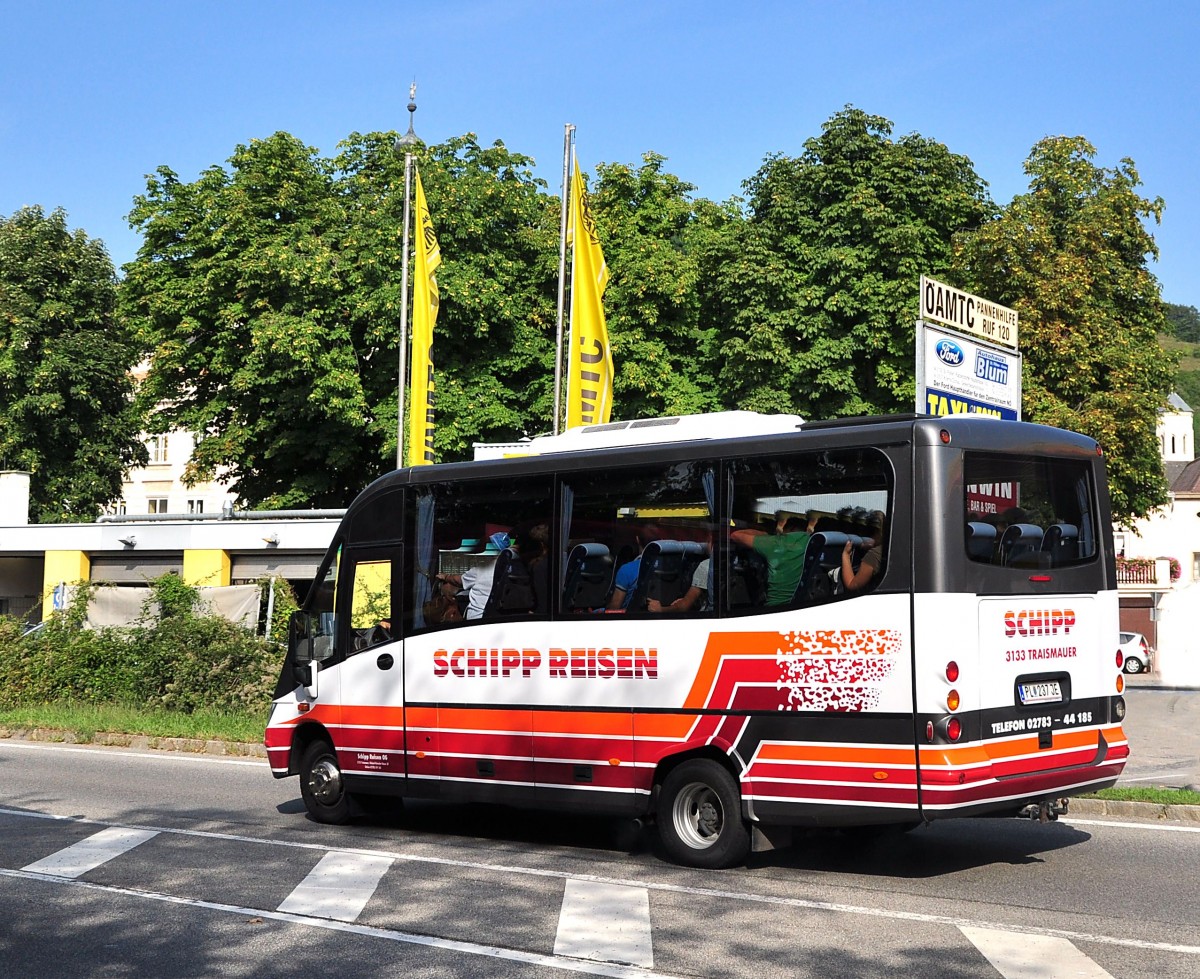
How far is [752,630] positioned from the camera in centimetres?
974

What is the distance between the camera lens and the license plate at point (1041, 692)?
372 inches

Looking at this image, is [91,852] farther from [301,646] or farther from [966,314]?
[966,314]

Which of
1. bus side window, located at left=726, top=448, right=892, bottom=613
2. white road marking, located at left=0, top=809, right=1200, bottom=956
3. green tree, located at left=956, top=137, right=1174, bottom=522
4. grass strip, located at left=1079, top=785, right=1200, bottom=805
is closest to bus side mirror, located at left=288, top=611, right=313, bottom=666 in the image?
white road marking, located at left=0, top=809, right=1200, bottom=956

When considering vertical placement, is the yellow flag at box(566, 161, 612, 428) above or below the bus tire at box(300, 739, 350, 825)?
above

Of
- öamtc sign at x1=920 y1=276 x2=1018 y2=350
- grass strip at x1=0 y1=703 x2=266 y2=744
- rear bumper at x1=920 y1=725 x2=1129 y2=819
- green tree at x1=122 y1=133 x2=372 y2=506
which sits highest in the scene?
green tree at x1=122 y1=133 x2=372 y2=506

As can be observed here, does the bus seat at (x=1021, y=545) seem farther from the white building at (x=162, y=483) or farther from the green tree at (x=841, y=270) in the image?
the white building at (x=162, y=483)

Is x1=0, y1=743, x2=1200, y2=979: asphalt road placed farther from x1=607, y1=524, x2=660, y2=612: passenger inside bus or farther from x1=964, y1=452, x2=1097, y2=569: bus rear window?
x1=964, y1=452, x2=1097, y2=569: bus rear window

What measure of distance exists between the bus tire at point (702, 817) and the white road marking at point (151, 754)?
8.34 meters

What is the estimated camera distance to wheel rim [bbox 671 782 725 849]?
9969mm

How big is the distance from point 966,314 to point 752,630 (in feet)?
35.5

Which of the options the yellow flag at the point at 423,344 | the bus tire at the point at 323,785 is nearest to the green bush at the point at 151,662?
the yellow flag at the point at 423,344

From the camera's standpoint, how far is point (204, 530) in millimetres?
36875

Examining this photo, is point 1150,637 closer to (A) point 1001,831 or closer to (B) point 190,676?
(B) point 190,676

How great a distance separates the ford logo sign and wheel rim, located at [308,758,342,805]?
8909mm
